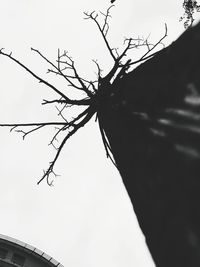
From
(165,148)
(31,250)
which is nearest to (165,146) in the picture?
(165,148)

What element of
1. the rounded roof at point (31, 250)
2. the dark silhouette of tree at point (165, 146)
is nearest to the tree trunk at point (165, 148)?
the dark silhouette of tree at point (165, 146)

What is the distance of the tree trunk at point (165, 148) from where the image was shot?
1697 mm

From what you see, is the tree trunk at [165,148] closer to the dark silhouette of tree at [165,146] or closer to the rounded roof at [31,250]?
the dark silhouette of tree at [165,146]

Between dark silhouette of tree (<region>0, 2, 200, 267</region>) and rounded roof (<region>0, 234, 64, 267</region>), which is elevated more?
dark silhouette of tree (<region>0, 2, 200, 267</region>)

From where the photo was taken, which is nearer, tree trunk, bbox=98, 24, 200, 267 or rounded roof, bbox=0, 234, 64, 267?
tree trunk, bbox=98, 24, 200, 267

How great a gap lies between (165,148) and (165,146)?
0.02 meters

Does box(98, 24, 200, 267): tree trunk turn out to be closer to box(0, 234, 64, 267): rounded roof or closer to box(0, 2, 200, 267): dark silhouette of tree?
box(0, 2, 200, 267): dark silhouette of tree

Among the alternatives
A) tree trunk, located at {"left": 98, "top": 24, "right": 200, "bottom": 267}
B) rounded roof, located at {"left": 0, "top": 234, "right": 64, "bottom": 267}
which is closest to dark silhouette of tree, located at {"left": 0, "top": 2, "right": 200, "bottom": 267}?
tree trunk, located at {"left": 98, "top": 24, "right": 200, "bottom": 267}

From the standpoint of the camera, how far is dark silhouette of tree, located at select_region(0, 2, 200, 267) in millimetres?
1699

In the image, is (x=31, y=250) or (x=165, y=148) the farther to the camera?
(x=31, y=250)

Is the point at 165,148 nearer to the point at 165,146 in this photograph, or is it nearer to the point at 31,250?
the point at 165,146

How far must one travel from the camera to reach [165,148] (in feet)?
6.76

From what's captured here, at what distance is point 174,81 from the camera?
2.25 metres

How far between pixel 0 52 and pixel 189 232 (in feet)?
13.0
